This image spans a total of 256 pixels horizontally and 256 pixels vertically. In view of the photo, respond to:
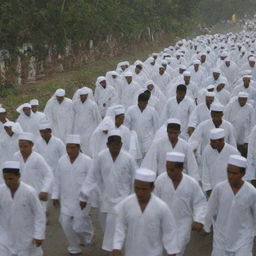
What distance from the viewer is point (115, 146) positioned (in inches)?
248

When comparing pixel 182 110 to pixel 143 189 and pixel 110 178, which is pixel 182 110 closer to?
pixel 110 178

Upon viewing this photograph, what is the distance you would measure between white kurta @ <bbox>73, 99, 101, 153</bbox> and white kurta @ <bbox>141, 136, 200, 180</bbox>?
129 inches

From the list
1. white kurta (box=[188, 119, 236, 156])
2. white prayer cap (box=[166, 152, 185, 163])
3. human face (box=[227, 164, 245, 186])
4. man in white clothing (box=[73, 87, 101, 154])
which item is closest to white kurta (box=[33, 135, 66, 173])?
white kurta (box=[188, 119, 236, 156])

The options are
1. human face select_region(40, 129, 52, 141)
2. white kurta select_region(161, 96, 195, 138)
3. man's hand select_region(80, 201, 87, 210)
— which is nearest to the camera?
man's hand select_region(80, 201, 87, 210)

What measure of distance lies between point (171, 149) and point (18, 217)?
2175 mm

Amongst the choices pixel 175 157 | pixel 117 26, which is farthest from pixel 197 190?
pixel 117 26

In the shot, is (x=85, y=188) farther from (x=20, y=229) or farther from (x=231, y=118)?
(x=231, y=118)

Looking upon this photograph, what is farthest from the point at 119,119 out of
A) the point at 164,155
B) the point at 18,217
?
the point at 18,217

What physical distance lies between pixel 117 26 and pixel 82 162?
2418 centimetres

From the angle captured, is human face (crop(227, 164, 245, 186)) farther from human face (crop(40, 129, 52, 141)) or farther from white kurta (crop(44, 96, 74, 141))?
white kurta (crop(44, 96, 74, 141))

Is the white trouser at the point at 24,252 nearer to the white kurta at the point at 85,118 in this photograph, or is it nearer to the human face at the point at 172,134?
the human face at the point at 172,134

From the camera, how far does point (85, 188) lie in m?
6.50

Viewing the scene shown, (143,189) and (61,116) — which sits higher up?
(143,189)

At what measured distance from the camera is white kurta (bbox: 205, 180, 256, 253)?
5.24m
